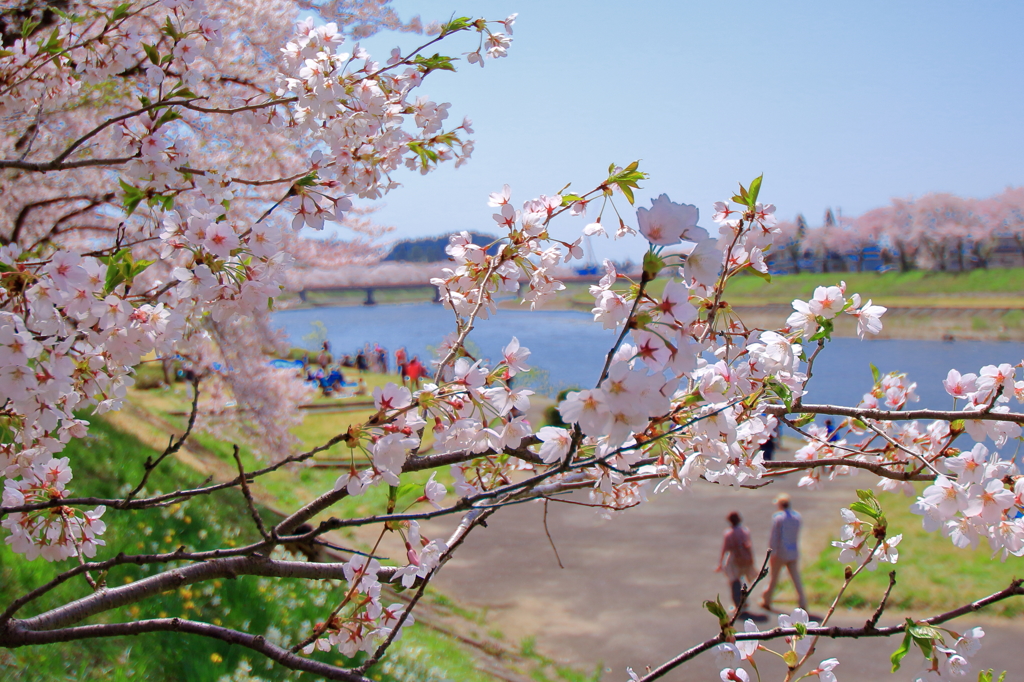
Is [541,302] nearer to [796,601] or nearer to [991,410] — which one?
[991,410]

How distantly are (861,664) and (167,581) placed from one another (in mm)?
6335

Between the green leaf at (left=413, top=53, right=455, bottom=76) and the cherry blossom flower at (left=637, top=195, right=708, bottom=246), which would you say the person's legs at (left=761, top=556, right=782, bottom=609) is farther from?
the cherry blossom flower at (left=637, top=195, right=708, bottom=246)

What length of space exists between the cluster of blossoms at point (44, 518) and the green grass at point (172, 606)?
6.20 feet

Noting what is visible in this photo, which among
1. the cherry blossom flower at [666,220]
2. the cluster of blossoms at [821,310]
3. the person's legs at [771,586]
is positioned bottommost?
the person's legs at [771,586]

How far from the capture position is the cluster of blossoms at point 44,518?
6.54ft

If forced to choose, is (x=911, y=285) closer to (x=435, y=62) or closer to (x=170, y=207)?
(x=435, y=62)

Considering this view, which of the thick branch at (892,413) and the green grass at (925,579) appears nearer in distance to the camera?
the thick branch at (892,413)

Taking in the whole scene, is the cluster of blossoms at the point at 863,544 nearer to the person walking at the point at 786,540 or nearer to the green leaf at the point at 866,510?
the green leaf at the point at 866,510

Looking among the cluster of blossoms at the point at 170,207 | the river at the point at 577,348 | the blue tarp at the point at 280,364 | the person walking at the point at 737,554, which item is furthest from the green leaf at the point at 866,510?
the blue tarp at the point at 280,364

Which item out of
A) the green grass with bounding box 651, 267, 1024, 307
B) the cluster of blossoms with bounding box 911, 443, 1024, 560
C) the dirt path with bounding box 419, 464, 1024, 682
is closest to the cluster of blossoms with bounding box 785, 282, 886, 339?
the cluster of blossoms with bounding box 911, 443, 1024, 560

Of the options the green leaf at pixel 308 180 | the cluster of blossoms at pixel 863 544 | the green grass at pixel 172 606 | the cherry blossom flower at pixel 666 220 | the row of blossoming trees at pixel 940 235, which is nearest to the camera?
the cherry blossom flower at pixel 666 220

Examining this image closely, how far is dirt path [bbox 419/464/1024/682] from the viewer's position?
6.43 meters

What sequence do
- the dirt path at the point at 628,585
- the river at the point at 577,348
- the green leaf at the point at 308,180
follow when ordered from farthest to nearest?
the river at the point at 577,348, the dirt path at the point at 628,585, the green leaf at the point at 308,180

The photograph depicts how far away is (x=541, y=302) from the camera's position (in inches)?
79.0
